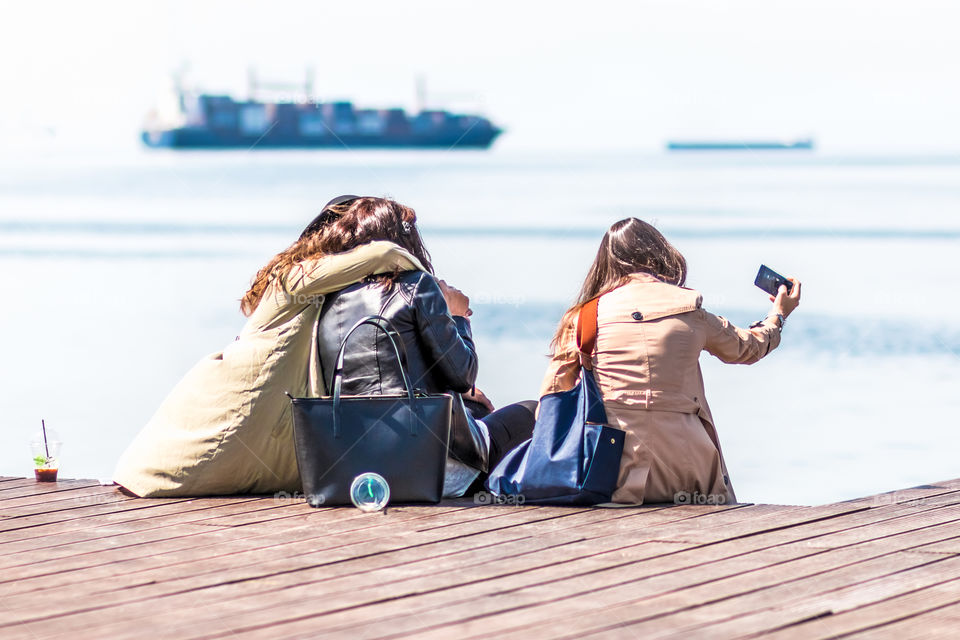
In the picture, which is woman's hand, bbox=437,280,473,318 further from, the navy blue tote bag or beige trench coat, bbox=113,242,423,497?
the navy blue tote bag

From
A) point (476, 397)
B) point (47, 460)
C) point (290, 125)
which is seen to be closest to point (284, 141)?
point (290, 125)

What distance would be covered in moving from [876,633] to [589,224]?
1204 inches

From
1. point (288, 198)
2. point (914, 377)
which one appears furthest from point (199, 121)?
point (914, 377)

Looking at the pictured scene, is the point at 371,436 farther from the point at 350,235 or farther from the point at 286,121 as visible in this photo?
the point at 286,121

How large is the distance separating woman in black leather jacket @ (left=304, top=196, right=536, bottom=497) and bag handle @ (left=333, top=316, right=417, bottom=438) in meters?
0.03

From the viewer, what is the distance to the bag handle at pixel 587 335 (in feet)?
14.4

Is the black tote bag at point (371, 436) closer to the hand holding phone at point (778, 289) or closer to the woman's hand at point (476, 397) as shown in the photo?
the woman's hand at point (476, 397)

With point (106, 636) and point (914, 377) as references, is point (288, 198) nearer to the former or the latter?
point (914, 377)

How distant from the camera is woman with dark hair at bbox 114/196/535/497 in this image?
4363 mm

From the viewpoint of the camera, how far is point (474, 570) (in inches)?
140

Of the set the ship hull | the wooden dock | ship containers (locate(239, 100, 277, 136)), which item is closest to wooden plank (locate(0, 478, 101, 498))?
the wooden dock

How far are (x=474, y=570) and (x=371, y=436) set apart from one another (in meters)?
0.76

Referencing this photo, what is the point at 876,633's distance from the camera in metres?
2.98

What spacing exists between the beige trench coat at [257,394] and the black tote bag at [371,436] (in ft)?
0.72
